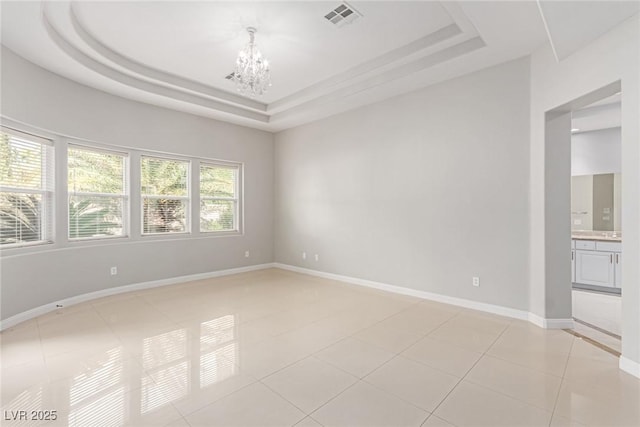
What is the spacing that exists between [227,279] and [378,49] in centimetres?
434

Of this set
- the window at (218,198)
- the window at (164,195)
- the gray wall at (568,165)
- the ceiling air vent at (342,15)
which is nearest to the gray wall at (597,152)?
the gray wall at (568,165)

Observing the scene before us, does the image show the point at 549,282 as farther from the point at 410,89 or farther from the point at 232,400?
the point at 232,400

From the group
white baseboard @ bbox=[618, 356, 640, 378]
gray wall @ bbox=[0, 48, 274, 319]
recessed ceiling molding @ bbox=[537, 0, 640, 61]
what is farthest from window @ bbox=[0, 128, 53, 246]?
white baseboard @ bbox=[618, 356, 640, 378]

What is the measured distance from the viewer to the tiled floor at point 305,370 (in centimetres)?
189

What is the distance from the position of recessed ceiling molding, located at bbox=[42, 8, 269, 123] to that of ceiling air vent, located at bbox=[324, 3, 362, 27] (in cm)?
264

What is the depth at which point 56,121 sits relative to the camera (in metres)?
3.83

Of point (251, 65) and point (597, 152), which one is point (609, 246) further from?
point (251, 65)

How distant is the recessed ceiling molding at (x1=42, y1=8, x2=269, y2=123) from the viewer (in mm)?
3178

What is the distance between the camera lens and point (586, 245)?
5.08 metres

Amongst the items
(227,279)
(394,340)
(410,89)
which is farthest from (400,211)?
(227,279)

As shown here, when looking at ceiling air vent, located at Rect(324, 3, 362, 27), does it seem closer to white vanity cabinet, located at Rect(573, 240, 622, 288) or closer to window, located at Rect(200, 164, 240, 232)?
window, located at Rect(200, 164, 240, 232)

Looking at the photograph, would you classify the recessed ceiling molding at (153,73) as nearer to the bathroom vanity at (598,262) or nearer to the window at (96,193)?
the window at (96,193)

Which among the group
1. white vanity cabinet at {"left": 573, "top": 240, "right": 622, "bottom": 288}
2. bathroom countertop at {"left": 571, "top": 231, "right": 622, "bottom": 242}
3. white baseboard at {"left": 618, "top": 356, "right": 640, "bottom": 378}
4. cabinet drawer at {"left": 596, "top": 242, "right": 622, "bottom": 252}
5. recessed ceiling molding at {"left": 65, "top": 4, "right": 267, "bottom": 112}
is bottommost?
white baseboard at {"left": 618, "top": 356, "right": 640, "bottom": 378}

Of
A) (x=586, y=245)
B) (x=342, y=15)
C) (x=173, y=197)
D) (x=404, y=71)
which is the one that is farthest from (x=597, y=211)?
(x=173, y=197)
